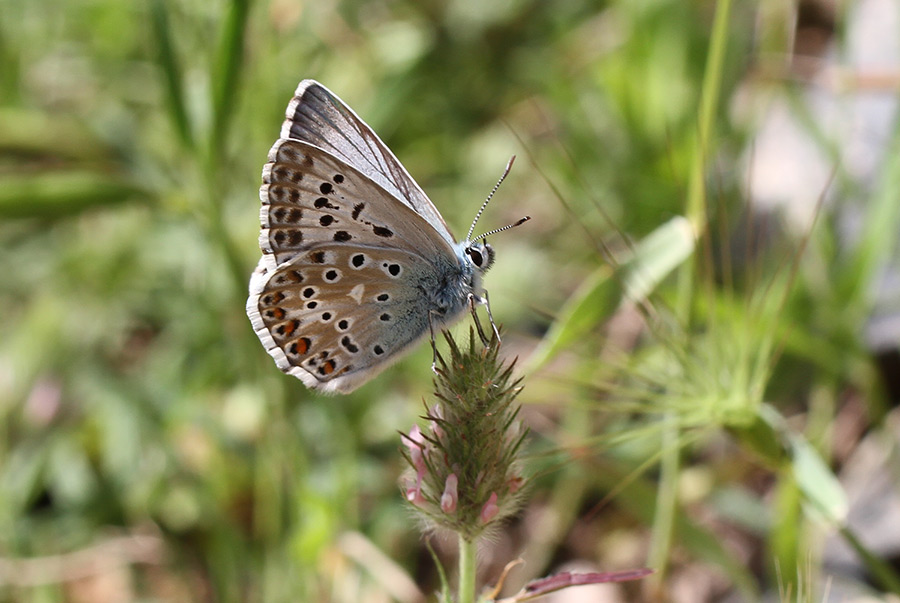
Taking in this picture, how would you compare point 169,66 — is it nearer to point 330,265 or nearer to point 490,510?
point 330,265

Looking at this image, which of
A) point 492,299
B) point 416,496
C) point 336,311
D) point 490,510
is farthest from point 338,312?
point 492,299

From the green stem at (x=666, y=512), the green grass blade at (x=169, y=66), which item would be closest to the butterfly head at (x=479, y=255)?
the green stem at (x=666, y=512)

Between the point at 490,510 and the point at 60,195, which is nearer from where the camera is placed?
the point at 490,510

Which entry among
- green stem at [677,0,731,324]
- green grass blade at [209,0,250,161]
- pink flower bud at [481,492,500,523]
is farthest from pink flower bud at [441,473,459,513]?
green grass blade at [209,0,250,161]

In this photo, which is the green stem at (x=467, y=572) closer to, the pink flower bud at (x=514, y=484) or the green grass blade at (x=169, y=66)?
the pink flower bud at (x=514, y=484)

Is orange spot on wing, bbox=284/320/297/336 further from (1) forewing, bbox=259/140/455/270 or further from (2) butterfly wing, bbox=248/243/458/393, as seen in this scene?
(1) forewing, bbox=259/140/455/270
